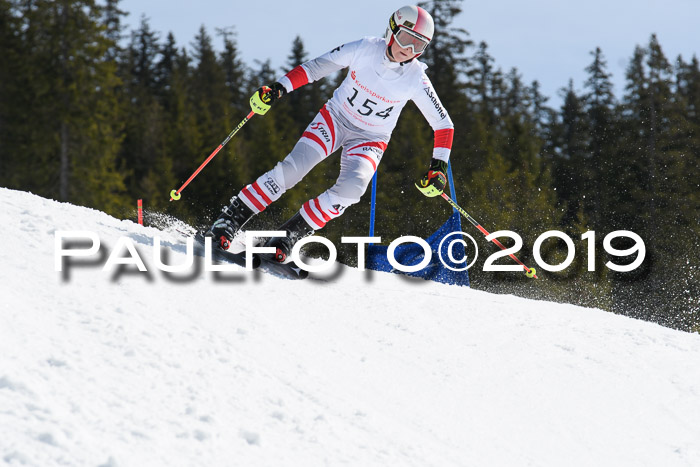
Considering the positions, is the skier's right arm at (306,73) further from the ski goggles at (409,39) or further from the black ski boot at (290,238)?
the black ski boot at (290,238)

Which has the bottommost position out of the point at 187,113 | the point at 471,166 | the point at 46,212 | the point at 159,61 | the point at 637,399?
the point at 637,399

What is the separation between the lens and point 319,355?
357 centimetres

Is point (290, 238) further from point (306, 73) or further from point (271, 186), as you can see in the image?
point (306, 73)

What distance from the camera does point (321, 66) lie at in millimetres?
5711

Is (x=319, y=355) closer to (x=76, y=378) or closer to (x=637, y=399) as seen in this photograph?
(x=76, y=378)

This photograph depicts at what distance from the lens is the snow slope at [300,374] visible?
7.93ft

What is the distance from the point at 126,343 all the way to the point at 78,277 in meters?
0.84

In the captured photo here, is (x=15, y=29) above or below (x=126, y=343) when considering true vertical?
above

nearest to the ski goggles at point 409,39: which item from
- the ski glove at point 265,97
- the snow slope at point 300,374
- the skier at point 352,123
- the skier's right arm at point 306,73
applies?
the skier at point 352,123

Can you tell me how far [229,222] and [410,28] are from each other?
209 centimetres

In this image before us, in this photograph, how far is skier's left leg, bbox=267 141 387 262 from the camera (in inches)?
213

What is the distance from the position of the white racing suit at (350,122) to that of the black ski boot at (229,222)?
2.7 inches

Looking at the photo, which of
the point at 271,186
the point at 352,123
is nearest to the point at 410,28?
the point at 352,123

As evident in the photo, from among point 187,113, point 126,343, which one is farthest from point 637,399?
point 187,113
